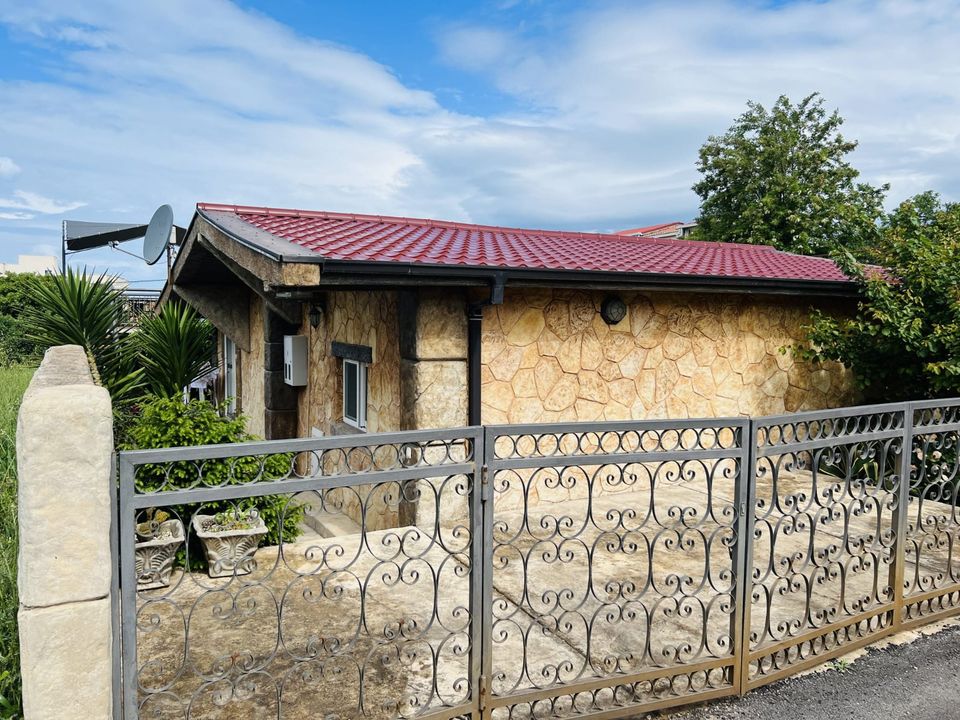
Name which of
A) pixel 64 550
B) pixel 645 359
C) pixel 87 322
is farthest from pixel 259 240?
pixel 87 322

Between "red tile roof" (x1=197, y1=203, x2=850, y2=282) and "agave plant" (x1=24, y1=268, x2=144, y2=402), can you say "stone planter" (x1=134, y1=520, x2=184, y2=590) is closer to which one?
"red tile roof" (x1=197, y1=203, x2=850, y2=282)

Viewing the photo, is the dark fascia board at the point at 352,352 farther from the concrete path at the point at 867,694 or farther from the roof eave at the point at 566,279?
the concrete path at the point at 867,694

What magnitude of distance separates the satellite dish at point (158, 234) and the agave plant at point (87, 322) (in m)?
3.35

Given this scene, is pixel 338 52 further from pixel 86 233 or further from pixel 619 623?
pixel 86 233

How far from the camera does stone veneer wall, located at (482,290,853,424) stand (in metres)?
6.71

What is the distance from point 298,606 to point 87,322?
22.3 ft

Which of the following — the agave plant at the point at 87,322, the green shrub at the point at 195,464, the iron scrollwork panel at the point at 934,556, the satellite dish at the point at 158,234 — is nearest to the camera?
the iron scrollwork panel at the point at 934,556

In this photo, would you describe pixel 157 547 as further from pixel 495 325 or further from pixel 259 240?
pixel 495 325

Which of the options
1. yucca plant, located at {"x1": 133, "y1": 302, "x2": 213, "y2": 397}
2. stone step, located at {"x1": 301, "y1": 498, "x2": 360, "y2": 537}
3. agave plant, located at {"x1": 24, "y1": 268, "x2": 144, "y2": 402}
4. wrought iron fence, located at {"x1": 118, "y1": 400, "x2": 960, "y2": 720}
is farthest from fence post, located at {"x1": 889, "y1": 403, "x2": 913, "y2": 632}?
yucca plant, located at {"x1": 133, "y1": 302, "x2": 213, "y2": 397}

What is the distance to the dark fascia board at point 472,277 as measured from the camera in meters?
5.32

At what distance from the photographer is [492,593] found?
3631mm

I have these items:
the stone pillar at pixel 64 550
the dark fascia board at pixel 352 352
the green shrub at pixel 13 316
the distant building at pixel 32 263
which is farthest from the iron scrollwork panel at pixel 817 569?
the distant building at pixel 32 263

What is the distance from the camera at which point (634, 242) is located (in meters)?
11.5

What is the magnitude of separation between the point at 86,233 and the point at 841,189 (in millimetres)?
27435
